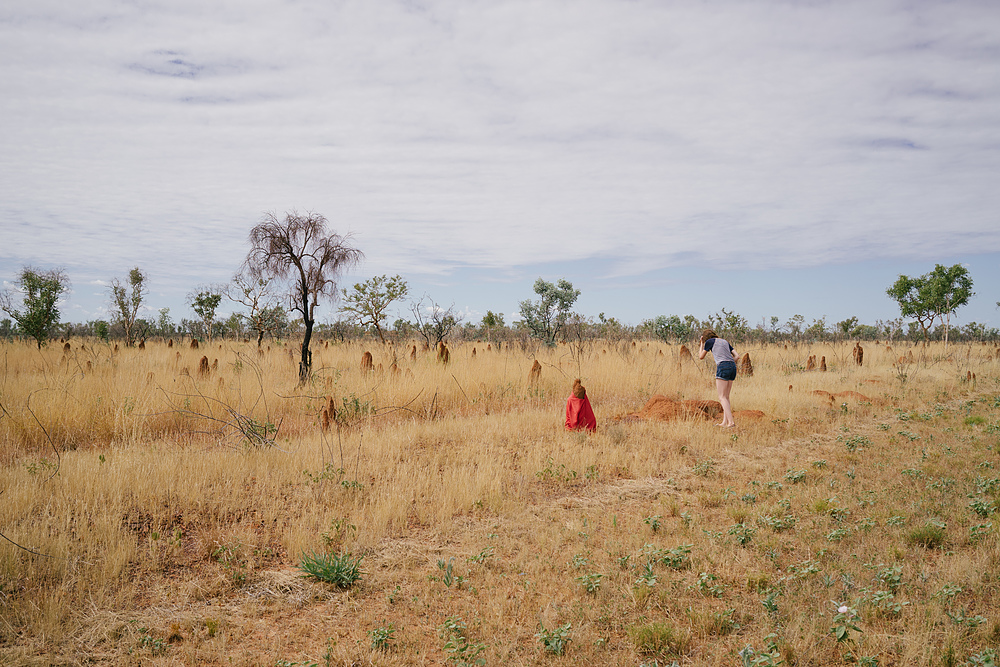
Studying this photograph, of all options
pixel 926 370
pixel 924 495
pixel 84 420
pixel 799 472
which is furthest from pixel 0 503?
A: pixel 926 370

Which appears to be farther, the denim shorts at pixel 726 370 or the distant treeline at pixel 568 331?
the distant treeline at pixel 568 331

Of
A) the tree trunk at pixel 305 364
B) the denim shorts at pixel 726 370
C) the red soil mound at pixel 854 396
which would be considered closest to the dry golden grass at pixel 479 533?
the denim shorts at pixel 726 370

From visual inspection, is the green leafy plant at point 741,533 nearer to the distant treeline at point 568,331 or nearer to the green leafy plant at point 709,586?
the green leafy plant at point 709,586

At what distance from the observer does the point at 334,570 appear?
428cm

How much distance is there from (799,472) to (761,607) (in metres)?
3.59

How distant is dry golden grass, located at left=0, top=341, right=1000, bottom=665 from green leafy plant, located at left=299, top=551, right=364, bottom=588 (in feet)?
0.28

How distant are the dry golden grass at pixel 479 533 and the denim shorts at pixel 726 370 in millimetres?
922

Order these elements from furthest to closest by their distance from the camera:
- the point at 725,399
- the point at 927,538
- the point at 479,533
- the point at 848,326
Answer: the point at 848,326 → the point at 725,399 → the point at 479,533 → the point at 927,538

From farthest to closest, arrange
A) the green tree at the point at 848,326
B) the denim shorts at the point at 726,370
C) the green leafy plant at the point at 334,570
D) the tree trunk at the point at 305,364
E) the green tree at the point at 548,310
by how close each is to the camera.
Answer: the green tree at the point at 848,326, the green tree at the point at 548,310, the tree trunk at the point at 305,364, the denim shorts at the point at 726,370, the green leafy plant at the point at 334,570

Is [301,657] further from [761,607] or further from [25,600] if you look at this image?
[761,607]

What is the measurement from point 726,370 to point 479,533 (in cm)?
643

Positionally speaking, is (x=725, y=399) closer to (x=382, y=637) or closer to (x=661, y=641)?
(x=661, y=641)

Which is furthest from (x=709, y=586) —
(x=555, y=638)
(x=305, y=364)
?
(x=305, y=364)

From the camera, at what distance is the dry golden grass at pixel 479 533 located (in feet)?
11.6
